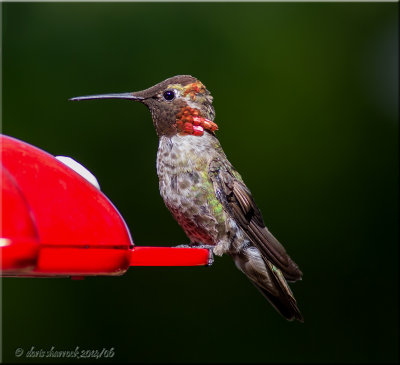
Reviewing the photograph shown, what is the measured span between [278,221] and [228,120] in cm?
76

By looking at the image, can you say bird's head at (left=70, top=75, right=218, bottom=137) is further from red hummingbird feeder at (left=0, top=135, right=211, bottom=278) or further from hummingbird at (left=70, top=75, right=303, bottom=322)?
red hummingbird feeder at (left=0, top=135, right=211, bottom=278)

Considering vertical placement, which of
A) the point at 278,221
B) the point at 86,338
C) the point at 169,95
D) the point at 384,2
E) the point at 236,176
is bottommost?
the point at 86,338

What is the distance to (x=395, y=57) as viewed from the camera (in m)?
5.86

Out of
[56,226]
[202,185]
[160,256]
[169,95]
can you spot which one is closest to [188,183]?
[202,185]

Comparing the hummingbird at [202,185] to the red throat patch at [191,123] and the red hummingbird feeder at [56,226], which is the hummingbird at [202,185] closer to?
the red throat patch at [191,123]

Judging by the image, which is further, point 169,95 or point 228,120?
point 228,120

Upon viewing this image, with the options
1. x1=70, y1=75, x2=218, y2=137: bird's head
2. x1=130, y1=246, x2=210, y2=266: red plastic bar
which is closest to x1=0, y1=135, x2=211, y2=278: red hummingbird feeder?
x1=130, y1=246, x2=210, y2=266: red plastic bar

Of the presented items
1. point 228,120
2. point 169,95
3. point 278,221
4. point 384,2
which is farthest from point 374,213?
point 169,95

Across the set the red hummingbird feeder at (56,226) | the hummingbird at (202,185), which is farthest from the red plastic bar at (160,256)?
the hummingbird at (202,185)

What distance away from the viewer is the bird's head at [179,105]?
2742 millimetres

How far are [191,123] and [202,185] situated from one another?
26cm

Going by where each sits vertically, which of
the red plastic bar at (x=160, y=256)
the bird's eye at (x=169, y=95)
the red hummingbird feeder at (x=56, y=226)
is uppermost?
the bird's eye at (x=169, y=95)

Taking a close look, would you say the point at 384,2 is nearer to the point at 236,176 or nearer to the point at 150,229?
the point at 150,229

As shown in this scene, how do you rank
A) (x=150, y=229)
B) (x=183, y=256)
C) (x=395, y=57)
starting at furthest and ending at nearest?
(x=395, y=57)
(x=150, y=229)
(x=183, y=256)
